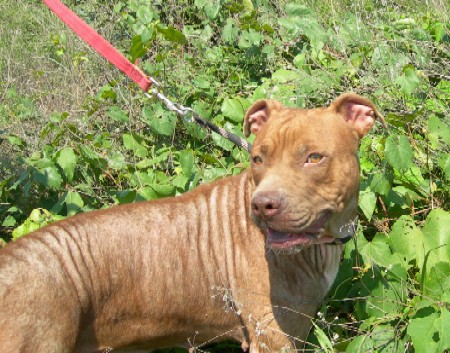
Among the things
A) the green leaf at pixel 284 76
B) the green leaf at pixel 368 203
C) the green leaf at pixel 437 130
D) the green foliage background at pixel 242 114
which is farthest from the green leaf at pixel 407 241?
the green leaf at pixel 284 76

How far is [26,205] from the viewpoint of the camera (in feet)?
19.8

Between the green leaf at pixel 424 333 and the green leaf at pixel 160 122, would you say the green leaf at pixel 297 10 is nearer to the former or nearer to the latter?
the green leaf at pixel 160 122

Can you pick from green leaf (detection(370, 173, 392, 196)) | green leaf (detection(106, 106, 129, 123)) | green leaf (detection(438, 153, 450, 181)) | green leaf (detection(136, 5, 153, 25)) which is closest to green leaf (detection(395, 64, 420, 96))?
green leaf (detection(438, 153, 450, 181))

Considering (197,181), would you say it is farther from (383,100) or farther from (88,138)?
(383,100)

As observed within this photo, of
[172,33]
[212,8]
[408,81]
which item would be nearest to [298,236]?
[408,81]

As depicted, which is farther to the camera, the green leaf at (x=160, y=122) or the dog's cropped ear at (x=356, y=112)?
the green leaf at (x=160, y=122)

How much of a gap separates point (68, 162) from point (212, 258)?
5.40 feet

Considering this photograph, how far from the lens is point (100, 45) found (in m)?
5.36

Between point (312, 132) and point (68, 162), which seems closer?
point (312, 132)

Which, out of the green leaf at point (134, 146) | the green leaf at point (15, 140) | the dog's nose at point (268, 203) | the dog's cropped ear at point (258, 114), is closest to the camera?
the dog's nose at point (268, 203)

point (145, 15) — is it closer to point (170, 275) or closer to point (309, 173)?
point (170, 275)

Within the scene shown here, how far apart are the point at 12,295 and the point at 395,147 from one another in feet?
8.30

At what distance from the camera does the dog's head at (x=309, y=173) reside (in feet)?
13.0

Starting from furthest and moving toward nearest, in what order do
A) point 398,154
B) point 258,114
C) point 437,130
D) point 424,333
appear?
point 437,130, point 398,154, point 258,114, point 424,333
